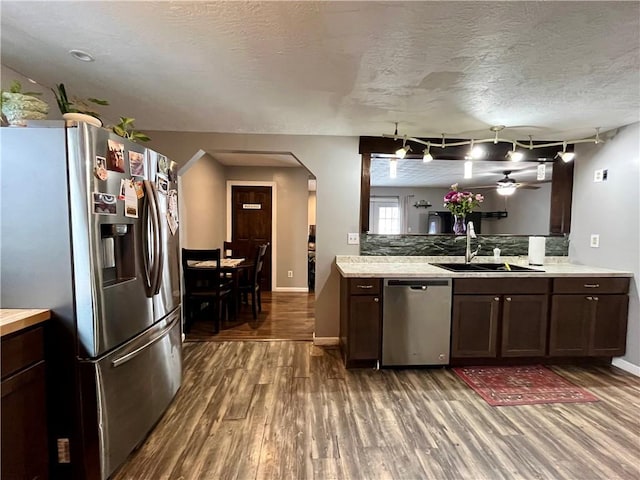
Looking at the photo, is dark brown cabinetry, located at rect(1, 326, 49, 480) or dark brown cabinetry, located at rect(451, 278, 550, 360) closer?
dark brown cabinetry, located at rect(1, 326, 49, 480)

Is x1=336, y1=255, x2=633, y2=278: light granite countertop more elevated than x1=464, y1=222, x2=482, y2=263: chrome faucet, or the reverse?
x1=464, y1=222, x2=482, y2=263: chrome faucet

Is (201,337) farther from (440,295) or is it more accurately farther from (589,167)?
(589,167)

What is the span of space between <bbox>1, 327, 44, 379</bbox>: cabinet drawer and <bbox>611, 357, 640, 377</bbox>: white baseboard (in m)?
4.24

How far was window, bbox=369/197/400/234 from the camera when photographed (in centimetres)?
347

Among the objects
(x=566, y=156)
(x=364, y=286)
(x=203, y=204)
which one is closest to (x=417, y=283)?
(x=364, y=286)

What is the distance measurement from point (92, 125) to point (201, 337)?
2688 mm

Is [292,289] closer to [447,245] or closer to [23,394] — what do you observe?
[447,245]

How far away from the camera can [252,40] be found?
156 cm

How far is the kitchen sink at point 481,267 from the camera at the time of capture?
2939 mm

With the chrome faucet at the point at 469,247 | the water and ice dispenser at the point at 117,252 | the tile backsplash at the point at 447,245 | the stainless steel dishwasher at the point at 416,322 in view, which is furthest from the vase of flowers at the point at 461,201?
the water and ice dispenser at the point at 117,252

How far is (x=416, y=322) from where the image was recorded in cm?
281

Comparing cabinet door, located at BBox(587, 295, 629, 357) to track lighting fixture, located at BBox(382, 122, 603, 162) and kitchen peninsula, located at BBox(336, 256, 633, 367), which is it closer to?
kitchen peninsula, located at BBox(336, 256, 633, 367)

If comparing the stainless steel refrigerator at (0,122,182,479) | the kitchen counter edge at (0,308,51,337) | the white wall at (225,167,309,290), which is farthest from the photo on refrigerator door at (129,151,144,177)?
the white wall at (225,167,309,290)

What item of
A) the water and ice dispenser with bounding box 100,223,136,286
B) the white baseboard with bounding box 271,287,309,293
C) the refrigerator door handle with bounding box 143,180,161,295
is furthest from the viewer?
the white baseboard with bounding box 271,287,309,293
